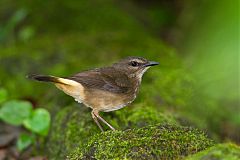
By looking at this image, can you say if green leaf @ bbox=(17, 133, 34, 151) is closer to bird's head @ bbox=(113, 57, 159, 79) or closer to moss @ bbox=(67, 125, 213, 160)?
bird's head @ bbox=(113, 57, 159, 79)

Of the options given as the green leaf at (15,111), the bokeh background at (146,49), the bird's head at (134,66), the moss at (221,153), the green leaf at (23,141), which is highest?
the moss at (221,153)

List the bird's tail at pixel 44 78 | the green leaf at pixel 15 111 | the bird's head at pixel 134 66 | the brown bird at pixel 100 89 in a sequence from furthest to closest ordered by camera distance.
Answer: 1. the green leaf at pixel 15 111
2. the bird's head at pixel 134 66
3. the brown bird at pixel 100 89
4. the bird's tail at pixel 44 78

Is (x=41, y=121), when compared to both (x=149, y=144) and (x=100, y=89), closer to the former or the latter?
(x=100, y=89)

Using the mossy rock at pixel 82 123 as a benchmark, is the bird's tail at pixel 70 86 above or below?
above

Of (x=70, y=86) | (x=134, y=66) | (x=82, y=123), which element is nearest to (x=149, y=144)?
(x=70, y=86)

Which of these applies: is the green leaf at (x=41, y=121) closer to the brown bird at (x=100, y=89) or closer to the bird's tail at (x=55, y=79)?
the brown bird at (x=100, y=89)

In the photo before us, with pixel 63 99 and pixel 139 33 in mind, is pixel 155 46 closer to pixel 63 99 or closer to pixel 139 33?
pixel 139 33

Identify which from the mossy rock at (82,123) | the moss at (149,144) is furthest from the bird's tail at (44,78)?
the moss at (149,144)

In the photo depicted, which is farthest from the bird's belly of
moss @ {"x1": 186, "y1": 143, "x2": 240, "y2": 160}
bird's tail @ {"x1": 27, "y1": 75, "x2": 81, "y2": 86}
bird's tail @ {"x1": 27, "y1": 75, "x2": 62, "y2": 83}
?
moss @ {"x1": 186, "y1": 143, "x2": 240, "y2": 160}
